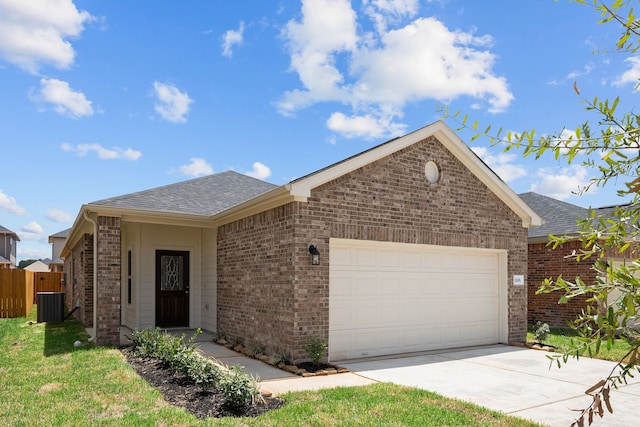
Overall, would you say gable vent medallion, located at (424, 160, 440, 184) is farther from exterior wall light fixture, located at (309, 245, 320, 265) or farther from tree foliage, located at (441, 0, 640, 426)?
tree foliage, located at (441, 0, 640, 426)

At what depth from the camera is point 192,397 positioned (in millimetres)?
6816

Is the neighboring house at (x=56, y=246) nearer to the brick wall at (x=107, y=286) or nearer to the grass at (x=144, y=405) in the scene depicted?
the brick wall at (x=107, y=286)

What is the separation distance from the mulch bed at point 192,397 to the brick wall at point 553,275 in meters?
11.2

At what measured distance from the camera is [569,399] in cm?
692

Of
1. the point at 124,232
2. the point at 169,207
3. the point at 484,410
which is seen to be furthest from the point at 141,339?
the point at 484,410

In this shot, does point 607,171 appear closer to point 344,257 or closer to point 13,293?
point 344,257

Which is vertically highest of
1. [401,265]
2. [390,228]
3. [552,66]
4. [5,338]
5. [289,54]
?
[289,54]

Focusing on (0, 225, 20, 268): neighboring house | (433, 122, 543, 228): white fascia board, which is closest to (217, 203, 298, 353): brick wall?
(433, 122, 543, 228): white fascia board

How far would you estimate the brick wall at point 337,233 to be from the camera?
29.3 feet

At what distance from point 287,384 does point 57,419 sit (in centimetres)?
316

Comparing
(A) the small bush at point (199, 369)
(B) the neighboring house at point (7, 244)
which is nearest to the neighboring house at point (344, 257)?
(A) the small bush at point (199, 369)

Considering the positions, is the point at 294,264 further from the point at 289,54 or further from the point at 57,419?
the point at 289,54

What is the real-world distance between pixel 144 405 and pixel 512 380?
567cm

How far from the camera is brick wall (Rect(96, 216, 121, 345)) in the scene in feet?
34.6
